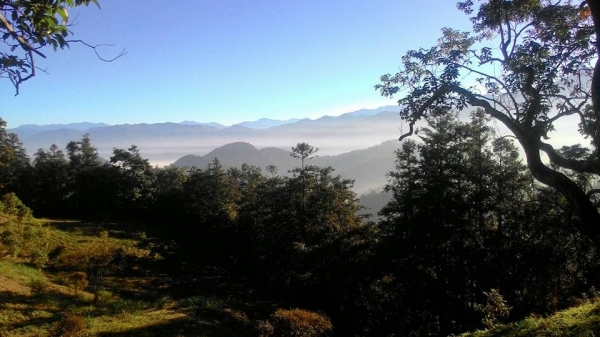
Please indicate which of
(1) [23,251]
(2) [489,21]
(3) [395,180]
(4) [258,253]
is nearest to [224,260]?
(4) [258,253]

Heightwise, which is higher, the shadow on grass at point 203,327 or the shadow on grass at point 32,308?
the shadow on grass at point 32,308

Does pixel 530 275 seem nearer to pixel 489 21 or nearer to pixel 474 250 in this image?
pixel 474 250

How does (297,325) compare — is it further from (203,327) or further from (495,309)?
(495,309)

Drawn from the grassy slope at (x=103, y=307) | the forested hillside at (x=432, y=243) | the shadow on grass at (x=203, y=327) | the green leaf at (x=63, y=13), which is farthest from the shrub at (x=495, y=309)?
the grassy slope at (x=103, y=307)

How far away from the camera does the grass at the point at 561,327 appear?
5.41 metres

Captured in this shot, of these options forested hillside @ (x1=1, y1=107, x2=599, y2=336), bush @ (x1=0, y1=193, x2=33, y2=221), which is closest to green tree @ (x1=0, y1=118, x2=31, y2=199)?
bush @ (x1=0, y1=193, x2=33, y2=221)

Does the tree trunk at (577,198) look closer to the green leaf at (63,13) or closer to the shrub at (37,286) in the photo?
the green leaf at (63,13)

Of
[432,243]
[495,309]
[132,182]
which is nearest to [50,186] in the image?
[132,182]

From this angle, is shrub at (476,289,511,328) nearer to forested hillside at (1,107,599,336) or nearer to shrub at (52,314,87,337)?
forested hillside at (1,107,599,336)

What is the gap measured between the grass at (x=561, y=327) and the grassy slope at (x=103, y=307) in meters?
14.2

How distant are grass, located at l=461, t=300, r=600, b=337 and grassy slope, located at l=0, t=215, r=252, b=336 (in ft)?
46.4

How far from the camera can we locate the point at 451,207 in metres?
19.9

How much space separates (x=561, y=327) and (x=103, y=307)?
2114 cm

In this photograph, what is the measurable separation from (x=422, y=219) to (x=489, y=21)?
13907 mm
